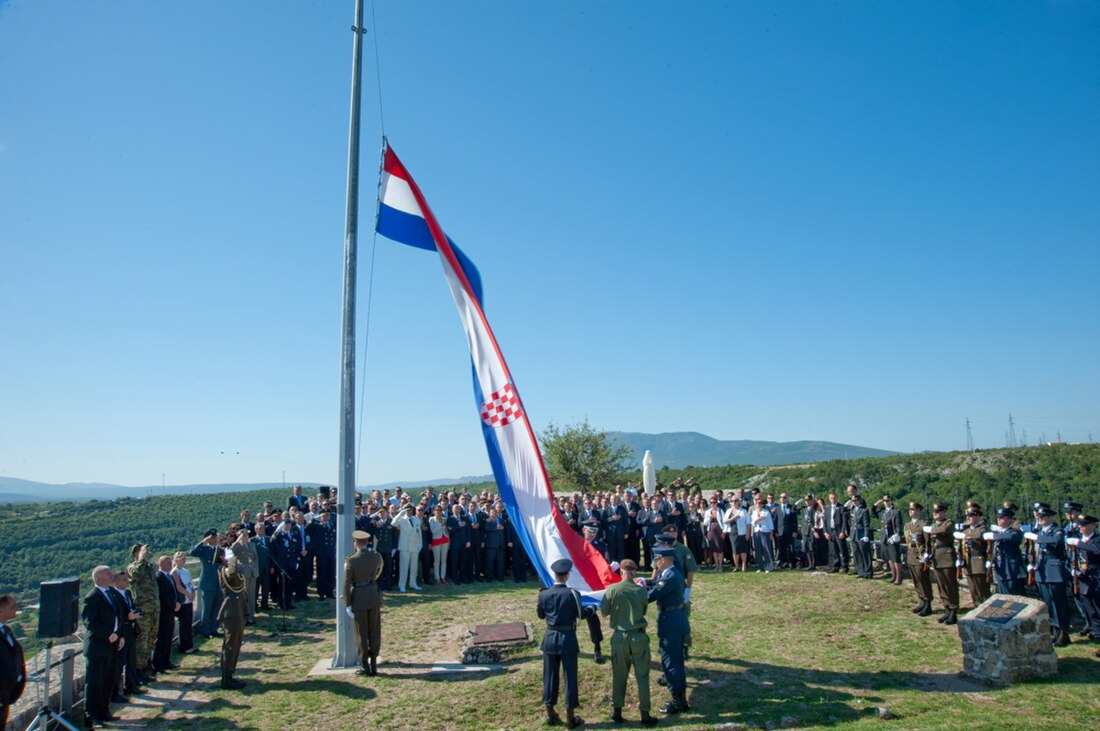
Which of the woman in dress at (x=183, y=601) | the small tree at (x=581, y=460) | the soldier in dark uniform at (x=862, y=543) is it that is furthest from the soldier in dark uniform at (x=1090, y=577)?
the small tree at (x=581, y=460)

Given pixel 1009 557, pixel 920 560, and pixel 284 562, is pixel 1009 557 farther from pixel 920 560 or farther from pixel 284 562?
pixel 284 562

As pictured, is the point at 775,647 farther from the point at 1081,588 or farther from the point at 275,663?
the point at 275,663

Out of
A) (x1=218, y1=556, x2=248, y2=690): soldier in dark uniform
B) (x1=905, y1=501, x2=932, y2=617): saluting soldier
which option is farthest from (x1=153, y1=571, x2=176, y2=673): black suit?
(x1=905, y1=501, x2=932, y2=617): saluting soldier

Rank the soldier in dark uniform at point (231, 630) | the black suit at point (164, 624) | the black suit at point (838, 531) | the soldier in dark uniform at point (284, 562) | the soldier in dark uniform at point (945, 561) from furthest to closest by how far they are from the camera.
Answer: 1. the black suit at point (838, 531)
2. the soldier in dark uniform at point (284, 562)
3. the soldier in dark uniform at point (945, 561)
4. the black suit at point (164, 624)
5. the soldier in dark uniform at point (231, 630)

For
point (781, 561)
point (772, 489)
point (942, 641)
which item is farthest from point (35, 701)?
point (772, 489)

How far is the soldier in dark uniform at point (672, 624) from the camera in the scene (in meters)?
8.04

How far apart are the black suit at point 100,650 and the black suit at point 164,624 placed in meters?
1.77

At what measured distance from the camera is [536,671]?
8.98 metres

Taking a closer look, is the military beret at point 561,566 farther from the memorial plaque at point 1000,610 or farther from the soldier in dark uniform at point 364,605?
the memorial plaque at point 1000,610

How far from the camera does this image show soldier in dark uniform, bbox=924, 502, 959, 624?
11477 mm

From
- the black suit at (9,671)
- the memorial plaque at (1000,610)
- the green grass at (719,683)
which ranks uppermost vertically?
the black suit at (9,671)

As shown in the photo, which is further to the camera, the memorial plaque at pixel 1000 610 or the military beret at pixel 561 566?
the memorial plaque at pixel 1000 610

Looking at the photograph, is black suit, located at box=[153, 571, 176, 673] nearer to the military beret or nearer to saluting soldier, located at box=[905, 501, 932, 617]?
the military beret

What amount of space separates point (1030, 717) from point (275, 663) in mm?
9923
